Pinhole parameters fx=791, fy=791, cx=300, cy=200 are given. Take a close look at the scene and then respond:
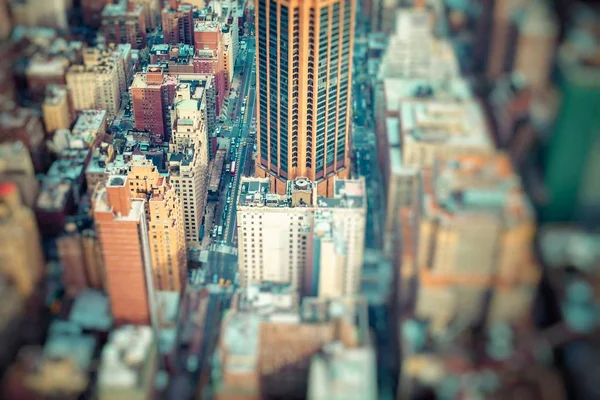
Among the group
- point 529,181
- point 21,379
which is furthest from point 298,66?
point 21,379

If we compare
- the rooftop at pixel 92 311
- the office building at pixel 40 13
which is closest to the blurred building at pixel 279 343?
the rooftop at pixel 92 311

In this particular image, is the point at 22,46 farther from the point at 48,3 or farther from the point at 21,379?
the point at 21,379

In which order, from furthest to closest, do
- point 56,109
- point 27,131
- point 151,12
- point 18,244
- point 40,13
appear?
point 151,12, point 40,13, point 56,109, point 27,131, point 18,244

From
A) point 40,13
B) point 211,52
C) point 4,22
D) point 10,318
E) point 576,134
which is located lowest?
point 10,318

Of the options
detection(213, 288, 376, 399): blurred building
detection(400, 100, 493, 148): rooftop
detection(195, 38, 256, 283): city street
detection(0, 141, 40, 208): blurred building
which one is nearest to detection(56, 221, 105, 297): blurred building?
detection(0, 141, 40, 208): blurred building

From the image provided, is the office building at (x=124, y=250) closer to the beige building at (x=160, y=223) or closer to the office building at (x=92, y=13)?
the beige building at (x=160, y=223)

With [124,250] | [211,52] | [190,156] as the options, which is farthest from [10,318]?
[211,52]

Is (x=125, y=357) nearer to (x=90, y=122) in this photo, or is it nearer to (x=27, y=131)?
(x=27, y=131)
